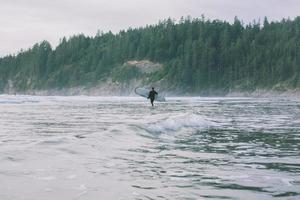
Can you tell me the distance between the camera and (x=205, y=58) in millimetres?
157250

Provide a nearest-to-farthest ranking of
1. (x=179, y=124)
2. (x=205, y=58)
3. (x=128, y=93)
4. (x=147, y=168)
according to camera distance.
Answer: (x=147, y=168) → (x=179, y=124) → (x=128, y=93) → (x=205, y=58)

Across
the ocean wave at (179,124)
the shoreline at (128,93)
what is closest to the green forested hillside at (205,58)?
the shoreline at (128,93)

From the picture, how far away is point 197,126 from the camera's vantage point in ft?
72.8

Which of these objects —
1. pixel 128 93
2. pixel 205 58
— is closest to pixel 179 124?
pixel 128 93

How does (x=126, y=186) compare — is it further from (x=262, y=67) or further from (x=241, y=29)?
(x=241, y=29)

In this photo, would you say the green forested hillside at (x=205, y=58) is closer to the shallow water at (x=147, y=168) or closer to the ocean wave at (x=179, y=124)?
the ocean wave at (x=179, y=124)

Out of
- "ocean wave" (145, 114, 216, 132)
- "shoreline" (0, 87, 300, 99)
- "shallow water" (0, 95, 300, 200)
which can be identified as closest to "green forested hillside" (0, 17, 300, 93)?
"shoreline" (0, 87, 300, 99)

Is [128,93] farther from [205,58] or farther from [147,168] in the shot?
[147,168]

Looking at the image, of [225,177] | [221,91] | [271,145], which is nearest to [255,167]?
[225,177]

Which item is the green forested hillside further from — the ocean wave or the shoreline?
the ocean wave

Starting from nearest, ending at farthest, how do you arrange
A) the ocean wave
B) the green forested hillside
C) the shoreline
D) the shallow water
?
the shallow water → the ocean wave → the shoreline → the green forested hillside

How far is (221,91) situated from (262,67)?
14763mm

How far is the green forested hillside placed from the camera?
141500 mm

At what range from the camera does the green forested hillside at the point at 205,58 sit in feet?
464
